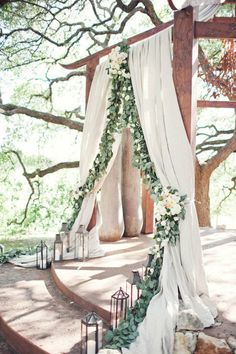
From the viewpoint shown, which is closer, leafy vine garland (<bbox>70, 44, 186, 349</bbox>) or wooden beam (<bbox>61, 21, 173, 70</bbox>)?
leafy vine garland (<bbox>70, 44, 186, 349</bbox>)

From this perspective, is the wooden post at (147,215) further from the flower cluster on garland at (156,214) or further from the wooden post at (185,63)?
the wooden post at (185,63)

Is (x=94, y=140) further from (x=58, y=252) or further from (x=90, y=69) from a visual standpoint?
(x=58, y=252)

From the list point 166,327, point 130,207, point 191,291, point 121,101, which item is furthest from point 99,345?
point 130,207

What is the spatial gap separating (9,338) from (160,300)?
1306mm

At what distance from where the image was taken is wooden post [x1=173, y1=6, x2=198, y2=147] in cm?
339

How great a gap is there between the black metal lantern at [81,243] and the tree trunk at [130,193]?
148 centimetres

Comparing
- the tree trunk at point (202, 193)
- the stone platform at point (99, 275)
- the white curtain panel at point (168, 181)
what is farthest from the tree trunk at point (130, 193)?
the white curtain panel at point (168, 181)

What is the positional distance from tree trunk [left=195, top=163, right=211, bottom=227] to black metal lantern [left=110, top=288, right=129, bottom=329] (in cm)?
467

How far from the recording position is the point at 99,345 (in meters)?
2.87

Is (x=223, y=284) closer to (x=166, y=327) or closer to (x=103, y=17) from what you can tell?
(x=166, y=327)

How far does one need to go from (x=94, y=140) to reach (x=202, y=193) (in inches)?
132

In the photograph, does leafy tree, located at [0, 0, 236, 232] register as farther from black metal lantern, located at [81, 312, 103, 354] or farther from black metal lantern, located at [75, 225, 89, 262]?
black metal lantern, located at [81, 312, 103, 354]

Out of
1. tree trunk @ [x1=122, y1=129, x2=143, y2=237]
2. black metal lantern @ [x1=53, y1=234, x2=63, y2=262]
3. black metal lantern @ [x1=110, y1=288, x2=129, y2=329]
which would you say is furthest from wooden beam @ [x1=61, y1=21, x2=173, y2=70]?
Answer: black metal lantern @ [x1=110, y1=288, x2=129, y2=329]

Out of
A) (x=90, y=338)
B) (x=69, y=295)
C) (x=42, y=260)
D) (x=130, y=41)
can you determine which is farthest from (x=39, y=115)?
(x=90, y=338)
